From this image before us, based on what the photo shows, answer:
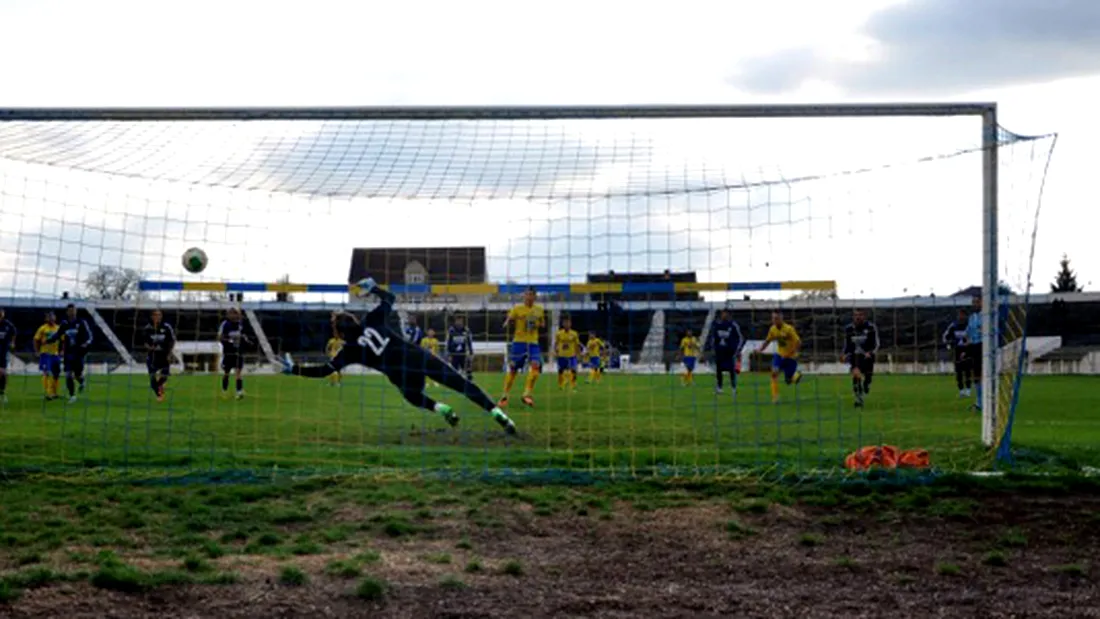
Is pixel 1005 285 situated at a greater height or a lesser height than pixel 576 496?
greater

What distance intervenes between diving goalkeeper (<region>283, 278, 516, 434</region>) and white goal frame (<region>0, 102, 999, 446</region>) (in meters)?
2.02

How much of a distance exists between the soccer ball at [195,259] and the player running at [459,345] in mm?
5976

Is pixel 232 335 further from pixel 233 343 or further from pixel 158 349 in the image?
pixel 158 349

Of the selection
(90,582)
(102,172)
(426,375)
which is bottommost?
(90,582)

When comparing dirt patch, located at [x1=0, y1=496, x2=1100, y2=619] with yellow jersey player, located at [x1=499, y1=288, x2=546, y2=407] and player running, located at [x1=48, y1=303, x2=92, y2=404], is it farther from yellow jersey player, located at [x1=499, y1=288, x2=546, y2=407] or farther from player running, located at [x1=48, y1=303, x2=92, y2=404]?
player running, located at [x1=48, y1=303, x2=92, y2=404]

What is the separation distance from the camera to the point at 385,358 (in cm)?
1320

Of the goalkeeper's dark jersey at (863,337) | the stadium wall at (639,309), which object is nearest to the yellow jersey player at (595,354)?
the stadium wall at (639,309)

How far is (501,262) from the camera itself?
12547 millimetres

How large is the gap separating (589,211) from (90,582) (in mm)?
6935

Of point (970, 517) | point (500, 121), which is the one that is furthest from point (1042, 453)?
point (500, 121)

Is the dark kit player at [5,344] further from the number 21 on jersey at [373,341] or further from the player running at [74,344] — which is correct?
the number 21 on jersey at [373,341]

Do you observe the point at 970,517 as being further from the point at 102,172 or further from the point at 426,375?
the point at 102,172

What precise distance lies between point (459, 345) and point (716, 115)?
8.69 m

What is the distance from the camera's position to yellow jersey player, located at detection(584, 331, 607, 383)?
19.7m
